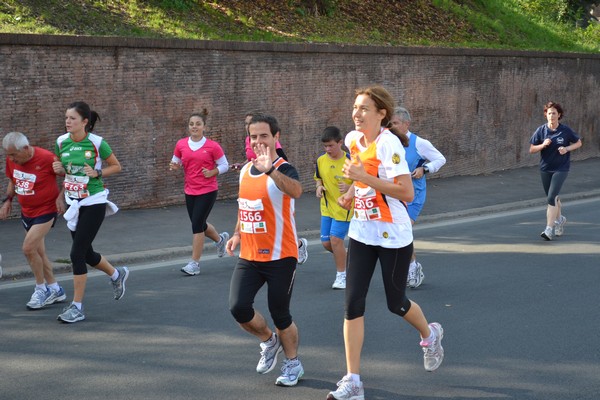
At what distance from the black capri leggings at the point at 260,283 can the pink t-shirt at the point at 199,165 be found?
13.7 ft

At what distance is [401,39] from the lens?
23.9 metres

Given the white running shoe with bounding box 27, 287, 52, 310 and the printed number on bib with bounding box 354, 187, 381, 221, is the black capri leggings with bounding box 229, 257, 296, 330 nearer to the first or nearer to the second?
the printed number on bib with bounding box 354, 187, 381, 221

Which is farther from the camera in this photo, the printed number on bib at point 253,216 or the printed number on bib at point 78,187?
the printed number on bib at point 78,187

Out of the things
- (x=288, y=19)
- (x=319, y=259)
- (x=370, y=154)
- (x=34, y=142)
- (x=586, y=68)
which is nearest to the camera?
(x=370, y=154)

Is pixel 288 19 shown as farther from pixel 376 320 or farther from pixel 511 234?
pixel 376 320

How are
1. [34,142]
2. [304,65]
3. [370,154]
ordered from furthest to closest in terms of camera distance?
[304,65], [34,142], [370,154]

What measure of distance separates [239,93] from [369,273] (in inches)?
432

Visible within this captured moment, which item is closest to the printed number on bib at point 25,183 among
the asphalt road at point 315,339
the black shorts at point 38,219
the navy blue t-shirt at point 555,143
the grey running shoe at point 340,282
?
the black shorts at point 38,219

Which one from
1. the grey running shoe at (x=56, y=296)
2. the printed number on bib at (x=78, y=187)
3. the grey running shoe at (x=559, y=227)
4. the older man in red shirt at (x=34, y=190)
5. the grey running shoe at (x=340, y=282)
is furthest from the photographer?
the grey running shoe at (x=559, y=227)

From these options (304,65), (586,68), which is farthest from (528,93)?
(304,65)

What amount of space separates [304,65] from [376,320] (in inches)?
407

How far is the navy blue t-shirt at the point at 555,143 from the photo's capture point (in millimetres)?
13328

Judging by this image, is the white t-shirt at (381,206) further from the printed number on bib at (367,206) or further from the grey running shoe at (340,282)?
the grey running shoe at (340,282)

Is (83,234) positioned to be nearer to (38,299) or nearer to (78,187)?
(78,187)
